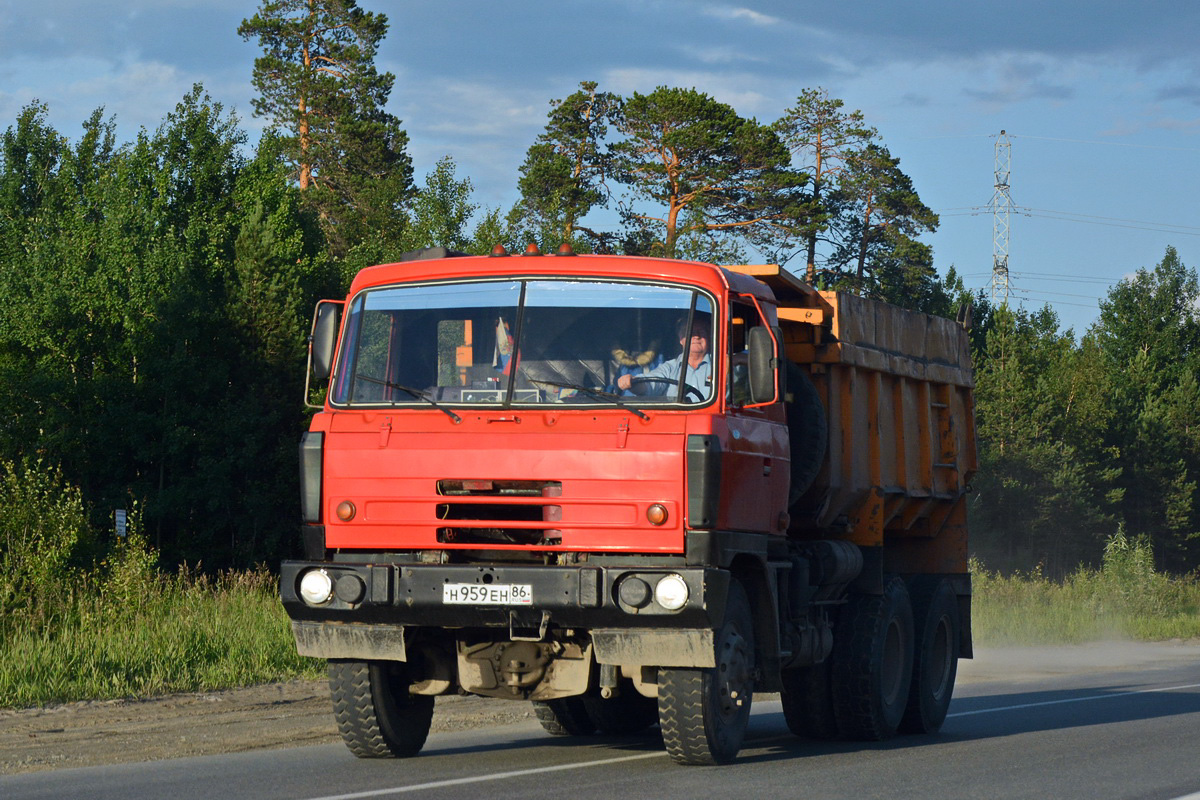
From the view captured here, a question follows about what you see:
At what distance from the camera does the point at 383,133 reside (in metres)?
49.6

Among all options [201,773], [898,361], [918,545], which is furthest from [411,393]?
[918,545]

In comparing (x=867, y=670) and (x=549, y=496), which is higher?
(x=549, y=496)

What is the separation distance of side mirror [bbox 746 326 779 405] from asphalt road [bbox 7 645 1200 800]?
7.36 feet

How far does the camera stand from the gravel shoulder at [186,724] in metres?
10.2

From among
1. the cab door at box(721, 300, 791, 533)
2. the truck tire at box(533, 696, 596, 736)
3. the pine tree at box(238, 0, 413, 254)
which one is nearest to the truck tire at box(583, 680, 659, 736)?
the truck tire at box(533, 696, 596, 736)

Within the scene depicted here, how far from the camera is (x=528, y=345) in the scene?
8.98 m

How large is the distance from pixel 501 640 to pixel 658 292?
2.28 metres

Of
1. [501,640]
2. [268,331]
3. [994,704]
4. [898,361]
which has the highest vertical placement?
[268,331]

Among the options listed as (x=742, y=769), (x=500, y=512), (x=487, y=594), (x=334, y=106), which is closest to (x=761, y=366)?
(x=500, y=512)

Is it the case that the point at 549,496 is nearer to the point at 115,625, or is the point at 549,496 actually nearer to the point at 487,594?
the point at 487,594

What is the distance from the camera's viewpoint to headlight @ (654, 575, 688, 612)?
26.9 feet

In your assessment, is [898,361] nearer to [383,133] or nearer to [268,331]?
[268,331]

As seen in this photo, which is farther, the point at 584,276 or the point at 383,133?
the point at 383,133

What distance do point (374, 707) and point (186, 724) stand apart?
345 cm
